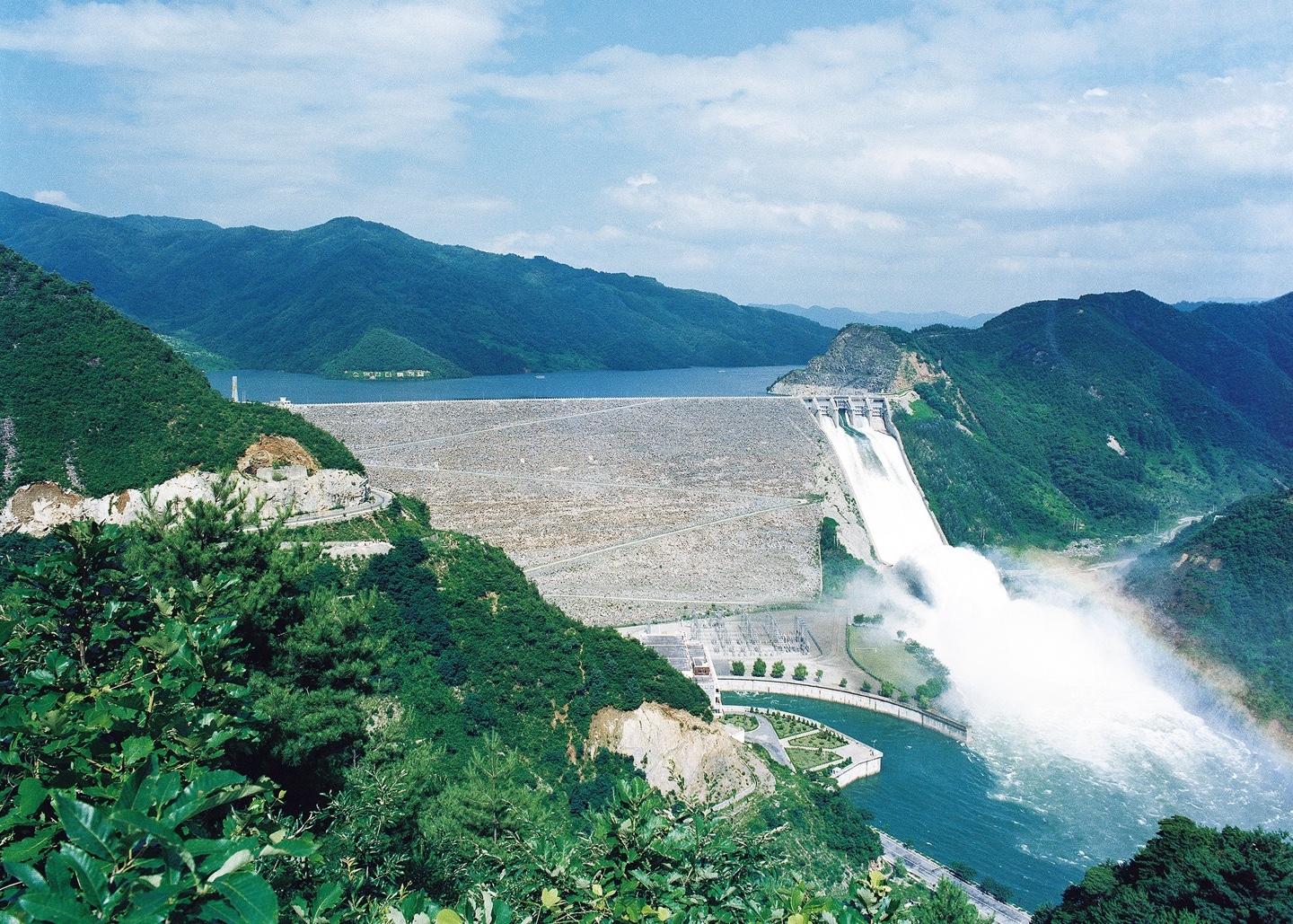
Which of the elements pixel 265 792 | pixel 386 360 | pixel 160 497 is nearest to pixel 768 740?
pixel 160 497

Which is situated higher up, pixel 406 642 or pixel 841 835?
pixel 406 642

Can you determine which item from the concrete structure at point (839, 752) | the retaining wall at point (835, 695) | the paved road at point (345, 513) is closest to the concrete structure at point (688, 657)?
the retaining wall at point (835, 695)

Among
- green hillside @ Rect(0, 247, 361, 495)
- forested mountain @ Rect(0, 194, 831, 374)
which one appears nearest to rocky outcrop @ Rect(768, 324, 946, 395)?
green hillside @ Rect(0, 247, 361, 495)

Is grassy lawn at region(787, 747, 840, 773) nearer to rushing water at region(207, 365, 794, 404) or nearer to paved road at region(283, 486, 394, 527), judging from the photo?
paved road at region(283, 486, 394, 527)

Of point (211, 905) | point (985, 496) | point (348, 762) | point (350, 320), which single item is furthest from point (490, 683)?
point (350, 320)

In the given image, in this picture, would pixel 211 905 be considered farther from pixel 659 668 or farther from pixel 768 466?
pixel 768 466

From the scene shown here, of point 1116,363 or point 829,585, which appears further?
point 1116,363

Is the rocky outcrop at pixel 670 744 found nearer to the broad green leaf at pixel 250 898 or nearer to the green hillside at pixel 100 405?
the green hillside at pixel 100 405
